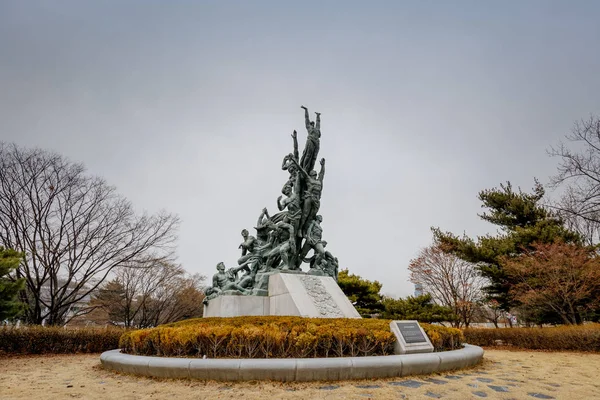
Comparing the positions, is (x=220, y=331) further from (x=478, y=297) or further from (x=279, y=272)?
(x=478, y=297)

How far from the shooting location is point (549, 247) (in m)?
17.4

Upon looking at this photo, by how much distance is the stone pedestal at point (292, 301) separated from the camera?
31.4 ft

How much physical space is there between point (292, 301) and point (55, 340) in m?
8.98

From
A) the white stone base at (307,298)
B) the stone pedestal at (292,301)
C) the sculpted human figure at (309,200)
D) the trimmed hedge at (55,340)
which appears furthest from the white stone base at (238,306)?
the trimmed hedge at (55,340)

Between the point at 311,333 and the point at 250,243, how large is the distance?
259 inches

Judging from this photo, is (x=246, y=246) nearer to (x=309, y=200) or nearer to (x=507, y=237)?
(x=309, y=200)

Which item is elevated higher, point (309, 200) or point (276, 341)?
point (309, 200)

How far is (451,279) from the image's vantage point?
866 inches

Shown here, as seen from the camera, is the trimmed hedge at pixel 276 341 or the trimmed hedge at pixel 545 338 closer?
the trimmed hedge at pixel 276 341

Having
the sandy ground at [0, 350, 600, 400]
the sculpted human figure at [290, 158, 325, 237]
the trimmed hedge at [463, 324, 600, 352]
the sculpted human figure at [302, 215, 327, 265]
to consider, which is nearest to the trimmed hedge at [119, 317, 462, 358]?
the sandy ground at [0, 350, 600, 400]

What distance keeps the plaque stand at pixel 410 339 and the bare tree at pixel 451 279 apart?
1597 cm

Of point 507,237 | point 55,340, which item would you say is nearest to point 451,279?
point 507,237

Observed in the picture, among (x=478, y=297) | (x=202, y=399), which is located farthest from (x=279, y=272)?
(x=478, y=297)

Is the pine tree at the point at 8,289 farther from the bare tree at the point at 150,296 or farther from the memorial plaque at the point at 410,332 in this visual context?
the memorial plaque at the point at 410,332
